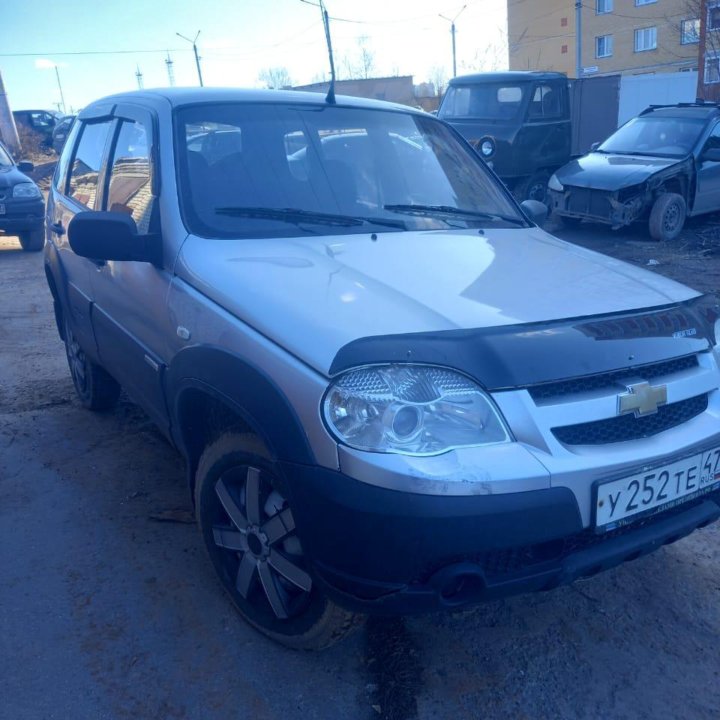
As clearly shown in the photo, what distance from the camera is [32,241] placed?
37.2 feet

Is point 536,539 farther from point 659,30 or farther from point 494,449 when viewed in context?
point 659,30

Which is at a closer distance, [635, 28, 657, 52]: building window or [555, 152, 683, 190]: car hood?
[555, 152, 683, 190]: car hood

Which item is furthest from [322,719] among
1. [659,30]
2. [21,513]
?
[659,30]

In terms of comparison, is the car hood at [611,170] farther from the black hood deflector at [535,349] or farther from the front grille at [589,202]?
the black hood deflector at [535,349]

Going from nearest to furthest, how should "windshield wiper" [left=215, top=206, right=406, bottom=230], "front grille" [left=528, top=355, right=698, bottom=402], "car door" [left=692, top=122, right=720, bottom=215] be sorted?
"front grille" [left=528, top=355, right=698, bottom=402] → "windshield wiper" [left=215, top=206, right=406, bottom=230] → "car door" [left=692, top=122, right=720, bottom=215]

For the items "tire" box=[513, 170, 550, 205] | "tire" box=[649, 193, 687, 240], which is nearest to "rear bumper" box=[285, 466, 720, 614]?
"tire" box=[649, 193, 687, 240]

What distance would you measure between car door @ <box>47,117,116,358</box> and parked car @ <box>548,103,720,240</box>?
23.8ft

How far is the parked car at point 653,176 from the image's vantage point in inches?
387

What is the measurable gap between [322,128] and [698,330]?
70.9 inches

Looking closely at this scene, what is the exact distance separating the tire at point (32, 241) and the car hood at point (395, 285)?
944 cm

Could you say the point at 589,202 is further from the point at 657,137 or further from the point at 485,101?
the point at 485,101

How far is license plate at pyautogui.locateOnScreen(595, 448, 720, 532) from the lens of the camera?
215 centimetres

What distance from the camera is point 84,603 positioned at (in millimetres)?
2881

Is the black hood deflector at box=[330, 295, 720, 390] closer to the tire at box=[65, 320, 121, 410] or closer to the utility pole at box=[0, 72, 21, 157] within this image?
the tire at box=[65, 320, 121, 410]
